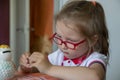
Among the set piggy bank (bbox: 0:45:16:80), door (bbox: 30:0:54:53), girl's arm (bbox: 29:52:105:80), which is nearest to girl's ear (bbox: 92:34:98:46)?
girl's arm (bbox: 29:52:105:80)

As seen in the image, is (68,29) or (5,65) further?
(68,29)

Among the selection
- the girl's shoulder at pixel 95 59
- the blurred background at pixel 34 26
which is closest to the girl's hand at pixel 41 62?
the girl's shoulder at pixel 95 59

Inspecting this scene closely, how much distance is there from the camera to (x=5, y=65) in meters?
0.55

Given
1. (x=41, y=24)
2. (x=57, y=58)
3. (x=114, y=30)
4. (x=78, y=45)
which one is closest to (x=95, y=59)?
(x=78, y=45)

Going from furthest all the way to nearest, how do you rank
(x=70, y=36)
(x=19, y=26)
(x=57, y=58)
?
(x=19, y=26) → (x=57, y=58) → (x=70, y=36)

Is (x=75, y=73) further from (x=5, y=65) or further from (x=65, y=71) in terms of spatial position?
(x=5, y=65)

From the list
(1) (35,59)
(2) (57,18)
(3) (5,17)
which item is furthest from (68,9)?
(3) (5,17)

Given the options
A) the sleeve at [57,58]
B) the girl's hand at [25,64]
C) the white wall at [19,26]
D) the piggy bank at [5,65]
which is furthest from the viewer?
the white wall at [19,26]

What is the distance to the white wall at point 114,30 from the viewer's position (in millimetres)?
1331

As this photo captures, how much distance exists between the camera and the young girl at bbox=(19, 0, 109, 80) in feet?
2.00

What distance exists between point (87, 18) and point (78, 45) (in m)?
0.08

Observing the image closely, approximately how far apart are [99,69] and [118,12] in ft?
2.44

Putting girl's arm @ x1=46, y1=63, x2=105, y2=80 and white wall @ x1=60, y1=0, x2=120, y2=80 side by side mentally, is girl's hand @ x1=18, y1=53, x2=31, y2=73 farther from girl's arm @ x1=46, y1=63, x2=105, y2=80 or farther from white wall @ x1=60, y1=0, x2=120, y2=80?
white wall @ x1=60, y1=0, x2=120, y2=80

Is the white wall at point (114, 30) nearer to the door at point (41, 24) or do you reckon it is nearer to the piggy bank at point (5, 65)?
the door at point (41, 24)
